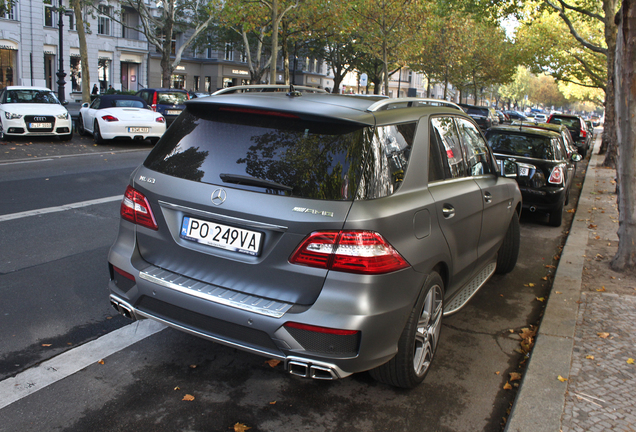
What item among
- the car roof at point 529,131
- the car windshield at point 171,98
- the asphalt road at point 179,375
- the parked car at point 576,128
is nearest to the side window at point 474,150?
the asphalt road at point 179,375

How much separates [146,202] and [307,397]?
58.4 inches

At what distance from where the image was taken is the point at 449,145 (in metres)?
4.17

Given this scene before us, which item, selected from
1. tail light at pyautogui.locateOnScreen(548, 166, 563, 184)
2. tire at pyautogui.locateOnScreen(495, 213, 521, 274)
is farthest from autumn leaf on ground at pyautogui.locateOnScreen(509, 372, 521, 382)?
tail light at pyautogui.locateOnScreen(548, 166, 563, 184)

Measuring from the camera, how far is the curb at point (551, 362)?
329cm

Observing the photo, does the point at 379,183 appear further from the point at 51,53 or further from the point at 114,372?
the point at 51,53

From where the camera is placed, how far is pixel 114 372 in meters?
3.58

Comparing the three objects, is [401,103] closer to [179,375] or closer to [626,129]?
[179,375]

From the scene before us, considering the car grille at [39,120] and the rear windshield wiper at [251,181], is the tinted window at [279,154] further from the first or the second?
the car grille at [39,120]

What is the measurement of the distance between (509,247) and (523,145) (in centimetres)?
435

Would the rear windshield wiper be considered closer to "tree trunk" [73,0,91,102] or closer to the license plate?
the license plate

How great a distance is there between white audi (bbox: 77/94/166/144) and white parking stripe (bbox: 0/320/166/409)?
13043 millimetres

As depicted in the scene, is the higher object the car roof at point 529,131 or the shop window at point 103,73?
the shop window at point 103,73

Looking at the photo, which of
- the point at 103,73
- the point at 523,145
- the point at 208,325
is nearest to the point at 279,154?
the point at 208,325

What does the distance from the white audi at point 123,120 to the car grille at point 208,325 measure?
46.0ft
